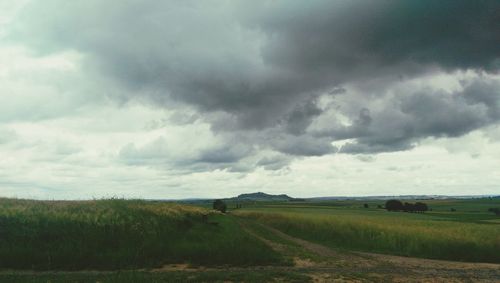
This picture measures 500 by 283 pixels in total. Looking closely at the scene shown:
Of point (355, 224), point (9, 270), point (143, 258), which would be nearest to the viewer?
point (9, 270)

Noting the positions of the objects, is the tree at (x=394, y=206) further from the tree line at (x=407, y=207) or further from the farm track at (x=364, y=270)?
the farm track at (x=364, y=270)

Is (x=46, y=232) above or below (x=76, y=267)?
above

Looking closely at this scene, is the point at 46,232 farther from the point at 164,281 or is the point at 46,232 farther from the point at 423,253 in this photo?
the point at 423,253

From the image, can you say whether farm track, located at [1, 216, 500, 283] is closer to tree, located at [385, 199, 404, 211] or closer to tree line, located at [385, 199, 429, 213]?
tree line, located at [385, 199, 429, 213]

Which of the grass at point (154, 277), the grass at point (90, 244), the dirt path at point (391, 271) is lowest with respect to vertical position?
the dirt path at point (391, 271)

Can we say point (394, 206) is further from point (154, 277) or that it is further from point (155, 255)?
point (154, 277)

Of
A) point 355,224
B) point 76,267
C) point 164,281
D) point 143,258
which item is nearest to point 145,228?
point 143,258

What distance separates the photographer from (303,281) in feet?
64.0

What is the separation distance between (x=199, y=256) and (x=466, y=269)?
18.3 meters

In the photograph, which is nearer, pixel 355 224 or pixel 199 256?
pixel 199 256

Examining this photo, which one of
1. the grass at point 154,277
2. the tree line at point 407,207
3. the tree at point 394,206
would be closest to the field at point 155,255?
the grass at point 154,277

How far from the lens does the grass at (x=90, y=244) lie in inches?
938

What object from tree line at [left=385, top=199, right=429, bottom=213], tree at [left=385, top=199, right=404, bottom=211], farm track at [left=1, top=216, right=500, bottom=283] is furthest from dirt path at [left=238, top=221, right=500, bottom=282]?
tree at [left=385, top=199, right=404, bottom=211]

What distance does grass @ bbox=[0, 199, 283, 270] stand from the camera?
23.8m
